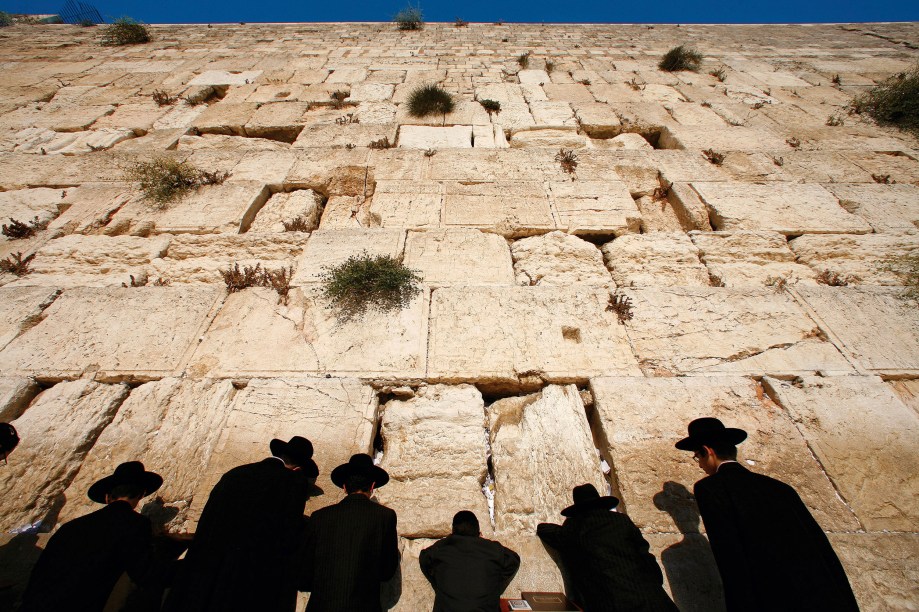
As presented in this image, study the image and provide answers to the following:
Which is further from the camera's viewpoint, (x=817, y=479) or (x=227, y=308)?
(x=227, y=308)

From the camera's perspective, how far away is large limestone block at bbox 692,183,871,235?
387 cm

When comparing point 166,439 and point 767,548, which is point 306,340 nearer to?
point 166,439

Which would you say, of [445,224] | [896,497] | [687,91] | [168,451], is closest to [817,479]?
[896,497]

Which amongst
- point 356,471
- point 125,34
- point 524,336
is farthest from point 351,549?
point 125,34

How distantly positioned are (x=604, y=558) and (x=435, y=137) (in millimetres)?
5250

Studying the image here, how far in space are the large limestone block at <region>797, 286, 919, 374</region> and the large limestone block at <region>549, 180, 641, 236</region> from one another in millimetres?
1658

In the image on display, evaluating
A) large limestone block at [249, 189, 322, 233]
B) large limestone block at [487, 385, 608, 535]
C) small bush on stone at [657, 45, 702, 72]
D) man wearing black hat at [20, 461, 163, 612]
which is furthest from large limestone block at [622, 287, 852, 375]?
small bush on stone at [657, 45, 702, 72]

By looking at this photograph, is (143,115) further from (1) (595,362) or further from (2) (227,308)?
(1) (595,362)

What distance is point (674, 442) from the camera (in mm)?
2389

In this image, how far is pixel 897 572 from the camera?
1.90m

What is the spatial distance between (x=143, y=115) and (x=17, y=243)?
330 cm

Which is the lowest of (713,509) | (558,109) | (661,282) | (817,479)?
(817,479)

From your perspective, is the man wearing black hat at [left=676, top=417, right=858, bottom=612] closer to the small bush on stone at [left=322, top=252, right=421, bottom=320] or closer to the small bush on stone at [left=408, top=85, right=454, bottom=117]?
the small bush on stone at [left=322, top=252, right=421, bottom=320]

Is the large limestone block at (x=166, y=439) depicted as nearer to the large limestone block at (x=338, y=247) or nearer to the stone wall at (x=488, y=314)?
the stone wall at (x=488, y=314)
